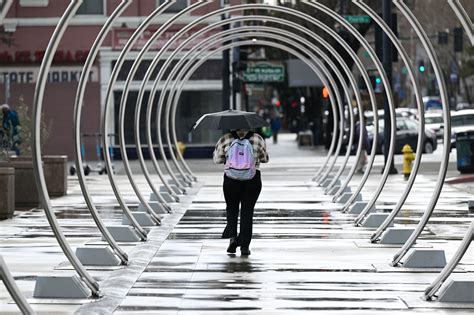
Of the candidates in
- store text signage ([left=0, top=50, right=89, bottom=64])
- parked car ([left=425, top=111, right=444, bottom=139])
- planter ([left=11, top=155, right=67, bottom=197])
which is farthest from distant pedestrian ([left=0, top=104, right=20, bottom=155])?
parked car ([left=425, top=111, right=444, bottom=139])

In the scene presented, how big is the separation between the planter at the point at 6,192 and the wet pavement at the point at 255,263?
30 cm

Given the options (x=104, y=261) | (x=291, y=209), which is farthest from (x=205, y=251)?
(x=291, y=209)

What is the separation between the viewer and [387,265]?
15.5 metres

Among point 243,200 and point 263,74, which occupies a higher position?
point 263,74

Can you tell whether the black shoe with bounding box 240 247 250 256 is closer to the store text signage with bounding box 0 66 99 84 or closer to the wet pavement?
the wet pavement

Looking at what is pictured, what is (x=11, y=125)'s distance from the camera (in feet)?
101

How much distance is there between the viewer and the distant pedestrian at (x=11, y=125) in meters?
30.4

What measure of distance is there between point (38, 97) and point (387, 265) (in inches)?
193

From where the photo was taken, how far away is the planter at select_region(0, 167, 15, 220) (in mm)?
21688

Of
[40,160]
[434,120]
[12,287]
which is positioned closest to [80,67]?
[434,120]

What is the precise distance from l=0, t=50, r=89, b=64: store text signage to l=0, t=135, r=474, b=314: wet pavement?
74.2ft

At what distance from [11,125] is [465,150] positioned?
11865 mm

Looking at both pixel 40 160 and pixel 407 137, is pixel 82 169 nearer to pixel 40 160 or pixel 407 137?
pixel 40 160

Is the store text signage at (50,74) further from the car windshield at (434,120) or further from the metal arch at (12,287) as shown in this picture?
the metal arch at (12,287)
